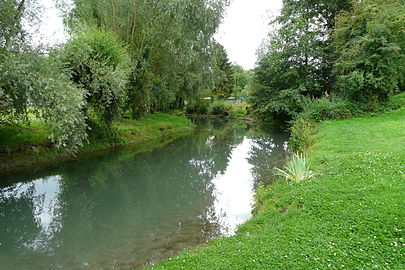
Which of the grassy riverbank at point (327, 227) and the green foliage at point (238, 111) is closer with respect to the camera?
the grassy riverbank at point (327, 227)

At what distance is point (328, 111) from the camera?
2072cm

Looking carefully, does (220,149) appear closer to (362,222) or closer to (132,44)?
(132,44)

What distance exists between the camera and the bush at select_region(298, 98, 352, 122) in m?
20.5

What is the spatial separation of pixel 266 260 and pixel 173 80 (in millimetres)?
22136

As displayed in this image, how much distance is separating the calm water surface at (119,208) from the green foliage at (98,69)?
10.6 ft

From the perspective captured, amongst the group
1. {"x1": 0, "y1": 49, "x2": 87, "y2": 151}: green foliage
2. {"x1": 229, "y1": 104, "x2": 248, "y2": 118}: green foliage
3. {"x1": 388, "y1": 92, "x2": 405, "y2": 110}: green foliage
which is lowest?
{"x1": 229, "y1": 104, "x2": 248, "y2": 118}: green foliage

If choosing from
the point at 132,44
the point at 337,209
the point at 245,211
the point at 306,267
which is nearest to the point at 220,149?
the point at 132,44

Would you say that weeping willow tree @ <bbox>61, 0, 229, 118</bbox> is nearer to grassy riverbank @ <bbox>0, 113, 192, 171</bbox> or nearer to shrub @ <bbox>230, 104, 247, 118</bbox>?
grassy riverbank @ <bbox>0, 113, 192, 171</bbox>

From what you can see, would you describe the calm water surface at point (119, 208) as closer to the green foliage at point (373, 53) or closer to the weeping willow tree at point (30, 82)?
the weeping willow tree at point (30, 82)

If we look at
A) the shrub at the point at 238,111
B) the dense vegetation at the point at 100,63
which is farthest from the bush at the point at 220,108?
the dense vegetation at the point at 100,63

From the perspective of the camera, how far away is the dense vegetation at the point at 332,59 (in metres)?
19.5

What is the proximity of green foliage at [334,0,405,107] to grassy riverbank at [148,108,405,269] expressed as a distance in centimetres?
1406

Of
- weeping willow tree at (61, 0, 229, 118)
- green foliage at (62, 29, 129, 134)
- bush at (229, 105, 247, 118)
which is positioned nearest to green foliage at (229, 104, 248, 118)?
bush at (229, 105, 247, 118)

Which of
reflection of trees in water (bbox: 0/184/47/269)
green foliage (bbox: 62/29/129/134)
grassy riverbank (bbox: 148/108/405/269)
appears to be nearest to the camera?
grassy riverbank (bbox: 148/108/405/269)
